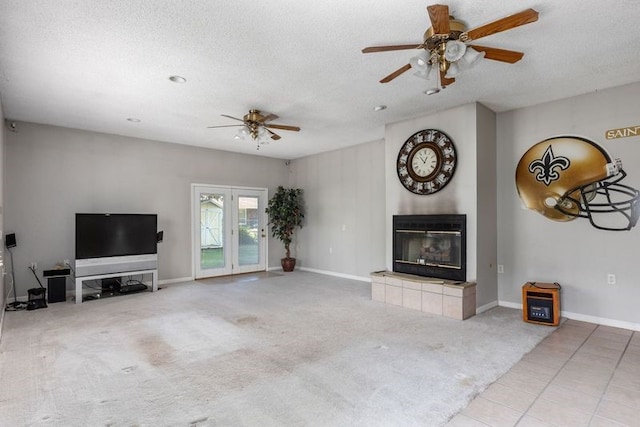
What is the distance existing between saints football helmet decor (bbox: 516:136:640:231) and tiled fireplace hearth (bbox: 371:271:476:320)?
1490 millimetres

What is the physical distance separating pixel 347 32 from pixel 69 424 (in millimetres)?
3387

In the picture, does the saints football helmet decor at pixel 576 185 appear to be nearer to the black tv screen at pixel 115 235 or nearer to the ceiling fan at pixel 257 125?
the ceiling fan at pixel 257 125

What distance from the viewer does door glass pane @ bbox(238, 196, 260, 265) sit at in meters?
7.63

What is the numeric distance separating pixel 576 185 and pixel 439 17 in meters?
3.25

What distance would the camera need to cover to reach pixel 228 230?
7.39 metres

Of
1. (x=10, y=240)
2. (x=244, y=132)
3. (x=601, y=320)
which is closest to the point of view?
(x=601, y=320)

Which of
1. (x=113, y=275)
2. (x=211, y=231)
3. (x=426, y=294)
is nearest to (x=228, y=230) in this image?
(x=211, y=231)

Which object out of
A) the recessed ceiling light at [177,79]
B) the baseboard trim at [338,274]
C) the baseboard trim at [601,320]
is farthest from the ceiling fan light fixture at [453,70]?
the baseboard trim at [338,274]

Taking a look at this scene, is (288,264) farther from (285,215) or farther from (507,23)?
(507,23)

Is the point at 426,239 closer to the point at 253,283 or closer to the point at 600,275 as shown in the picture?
the point at 600,275

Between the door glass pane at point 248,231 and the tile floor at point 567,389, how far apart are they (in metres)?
5.89

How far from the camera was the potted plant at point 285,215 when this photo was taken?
7734 millimetres

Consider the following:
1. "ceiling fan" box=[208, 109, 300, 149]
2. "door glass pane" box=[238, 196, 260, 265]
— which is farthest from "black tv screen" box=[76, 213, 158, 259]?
"ceiling fan" box=[208, 109, 300, 149]

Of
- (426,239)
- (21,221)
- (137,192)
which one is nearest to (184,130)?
(137,192)
